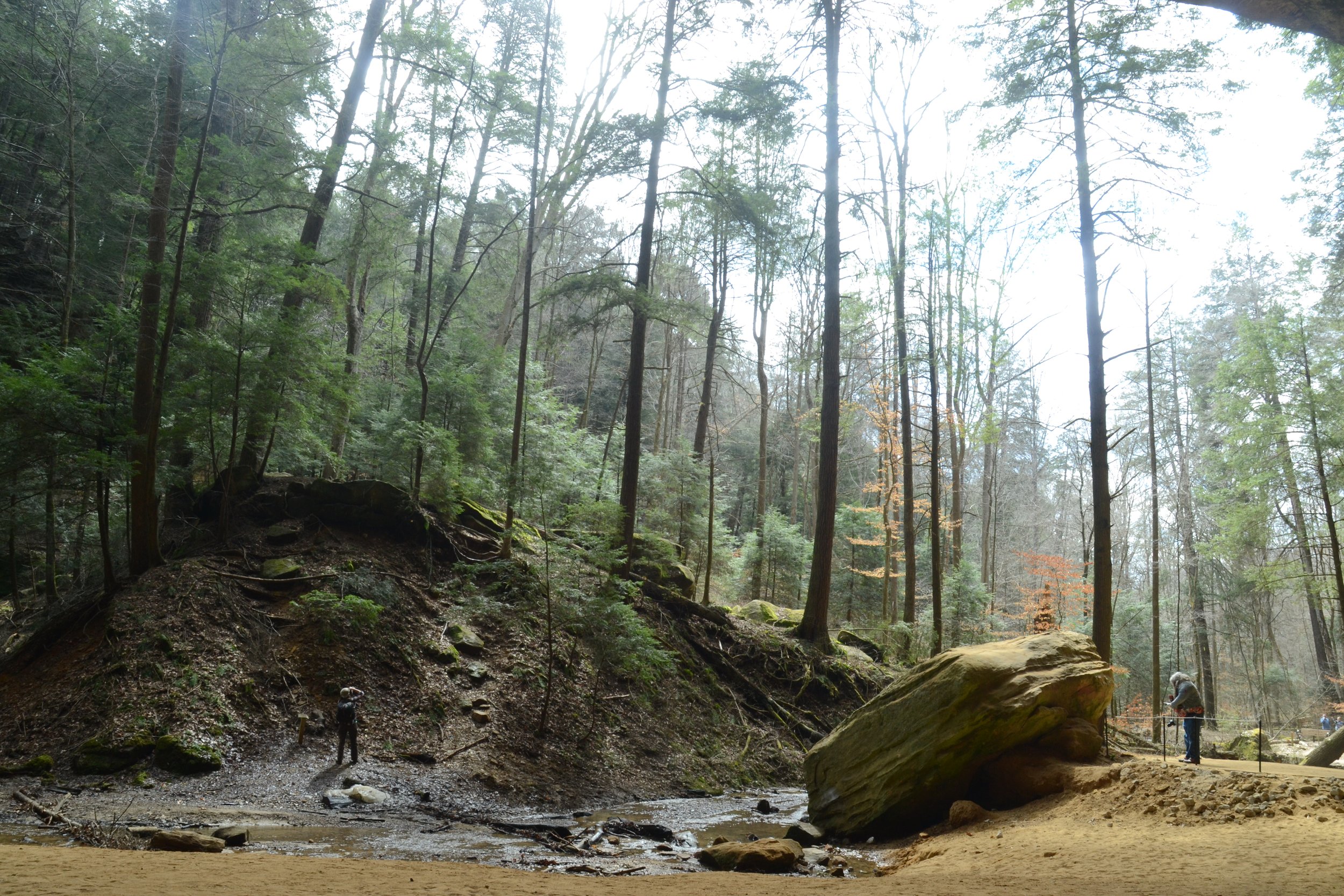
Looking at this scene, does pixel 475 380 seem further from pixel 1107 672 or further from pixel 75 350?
pixel 1107 672

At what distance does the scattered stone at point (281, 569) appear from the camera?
37.7 feet

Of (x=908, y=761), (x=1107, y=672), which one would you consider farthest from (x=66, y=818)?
(x=1107, y=672)

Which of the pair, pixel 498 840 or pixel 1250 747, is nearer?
pixel 498 840

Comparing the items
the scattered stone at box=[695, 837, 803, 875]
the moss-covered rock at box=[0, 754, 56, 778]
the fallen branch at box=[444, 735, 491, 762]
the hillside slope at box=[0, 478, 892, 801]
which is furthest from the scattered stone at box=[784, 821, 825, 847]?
the moss-covered rock at box=[0, 754, 56, 778]

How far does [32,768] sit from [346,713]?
3.11 m

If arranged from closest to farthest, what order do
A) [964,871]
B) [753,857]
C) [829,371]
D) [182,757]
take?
[964,871]
[753,857]
[182,757]
[829,371]

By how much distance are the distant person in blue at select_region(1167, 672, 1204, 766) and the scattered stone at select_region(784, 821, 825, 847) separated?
523 centimetres

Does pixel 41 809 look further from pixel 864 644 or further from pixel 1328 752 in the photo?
pixel 1328 752

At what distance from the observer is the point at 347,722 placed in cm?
906

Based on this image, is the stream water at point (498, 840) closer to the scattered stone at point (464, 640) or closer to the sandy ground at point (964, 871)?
the sandy ground at point (964, 871)

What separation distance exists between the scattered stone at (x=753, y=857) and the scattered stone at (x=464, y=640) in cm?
572

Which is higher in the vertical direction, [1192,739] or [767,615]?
[767,615]

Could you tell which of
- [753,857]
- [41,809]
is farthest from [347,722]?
[753,857]

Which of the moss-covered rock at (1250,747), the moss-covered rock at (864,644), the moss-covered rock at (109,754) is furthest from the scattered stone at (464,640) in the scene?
the moss-covered rock at (1250,747)
